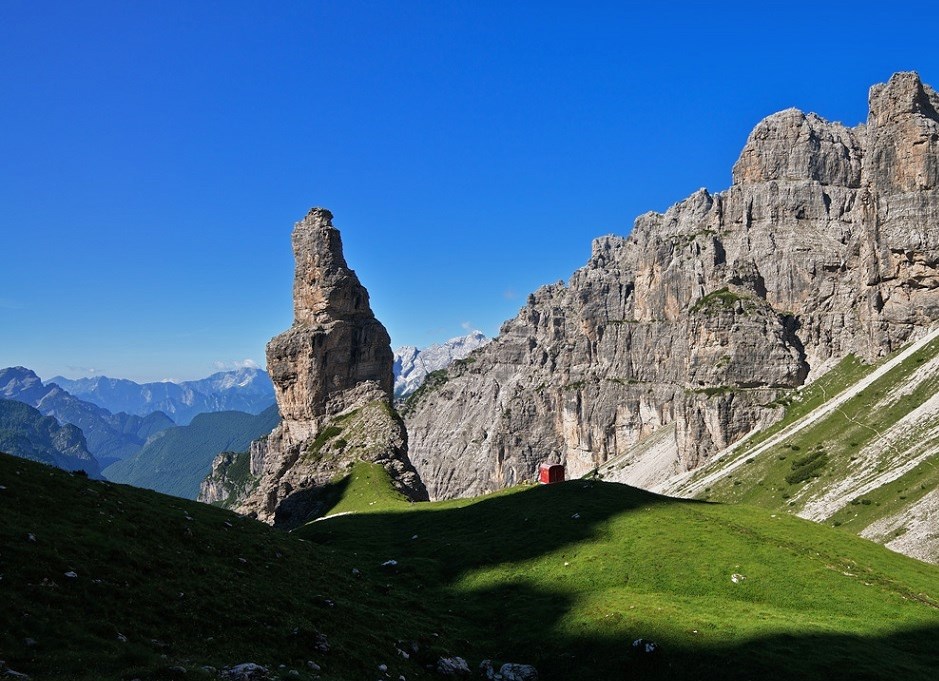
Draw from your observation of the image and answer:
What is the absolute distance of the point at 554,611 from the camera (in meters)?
39.5

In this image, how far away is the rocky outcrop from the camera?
382ft

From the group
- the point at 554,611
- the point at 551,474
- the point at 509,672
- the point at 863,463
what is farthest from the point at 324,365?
the point at 863,463

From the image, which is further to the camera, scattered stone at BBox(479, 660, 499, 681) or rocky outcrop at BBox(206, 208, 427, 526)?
rocky outcrop at BBox(206, 208, 427, 526)

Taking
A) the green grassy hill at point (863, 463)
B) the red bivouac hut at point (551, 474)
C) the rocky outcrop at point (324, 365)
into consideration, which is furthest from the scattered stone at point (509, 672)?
the green grassy hill at point (863, 463)

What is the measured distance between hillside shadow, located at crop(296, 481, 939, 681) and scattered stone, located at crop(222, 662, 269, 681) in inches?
517

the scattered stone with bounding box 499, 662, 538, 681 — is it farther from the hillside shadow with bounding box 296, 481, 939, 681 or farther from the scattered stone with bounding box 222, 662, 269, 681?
the scattered stone with bounding box 222, 662, 269, 681

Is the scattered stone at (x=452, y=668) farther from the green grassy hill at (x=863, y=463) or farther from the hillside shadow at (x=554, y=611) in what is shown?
the green grassy hill at (x=863, y=463)

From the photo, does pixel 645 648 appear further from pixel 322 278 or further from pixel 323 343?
pixel 322 278

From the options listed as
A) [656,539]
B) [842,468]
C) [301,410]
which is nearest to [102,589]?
[656,539]

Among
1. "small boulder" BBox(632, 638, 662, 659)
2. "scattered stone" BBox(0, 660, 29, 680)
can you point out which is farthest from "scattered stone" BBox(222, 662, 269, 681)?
"small boulder" BBox(632, 638, 662, 659)

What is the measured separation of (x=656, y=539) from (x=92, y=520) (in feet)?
Result: 115

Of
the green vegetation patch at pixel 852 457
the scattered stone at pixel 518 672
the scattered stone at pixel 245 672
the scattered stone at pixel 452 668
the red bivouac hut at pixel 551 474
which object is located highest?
the green vegetation patch at pixel 852 457

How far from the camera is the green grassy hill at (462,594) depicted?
2550 cm

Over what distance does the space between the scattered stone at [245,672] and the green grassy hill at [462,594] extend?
1.13 m
